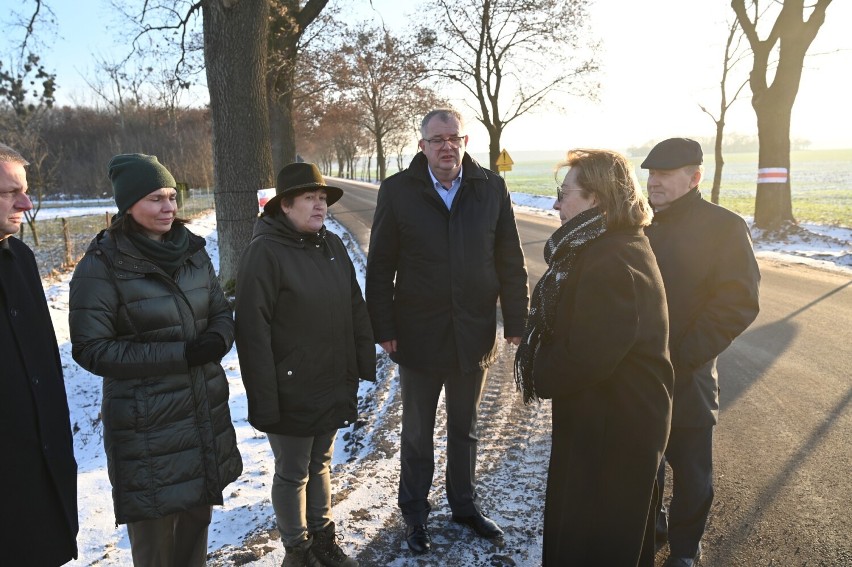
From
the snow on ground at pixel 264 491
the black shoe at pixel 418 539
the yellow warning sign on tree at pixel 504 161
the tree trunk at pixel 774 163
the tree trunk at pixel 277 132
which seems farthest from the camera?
the yellow warning sign on tree at pixel 504 161

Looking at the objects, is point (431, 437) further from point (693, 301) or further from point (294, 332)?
point (693, 301)

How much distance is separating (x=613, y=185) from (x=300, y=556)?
94.1 inches

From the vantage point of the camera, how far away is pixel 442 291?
3.13 metres

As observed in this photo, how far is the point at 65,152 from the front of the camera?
186ft

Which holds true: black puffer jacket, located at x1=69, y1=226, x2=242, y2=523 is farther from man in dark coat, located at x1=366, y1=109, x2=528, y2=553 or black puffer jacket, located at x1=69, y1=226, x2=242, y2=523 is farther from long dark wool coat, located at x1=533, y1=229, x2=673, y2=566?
long dark wool coat, located at x1=533, y1=229, x2=673, y2=566

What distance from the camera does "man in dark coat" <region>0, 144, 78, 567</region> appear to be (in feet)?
6.20

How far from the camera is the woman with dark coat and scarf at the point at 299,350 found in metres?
2.71

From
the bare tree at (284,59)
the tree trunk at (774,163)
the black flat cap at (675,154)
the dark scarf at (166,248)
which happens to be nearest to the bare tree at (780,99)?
the tree trunk at (774,163)

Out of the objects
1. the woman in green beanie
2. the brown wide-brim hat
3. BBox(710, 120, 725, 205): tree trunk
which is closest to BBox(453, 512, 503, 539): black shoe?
the woman in green beanie

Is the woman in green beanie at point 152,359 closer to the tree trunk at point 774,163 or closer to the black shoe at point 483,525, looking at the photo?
the black shoe at point 483,525

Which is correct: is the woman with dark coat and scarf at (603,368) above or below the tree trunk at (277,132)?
below

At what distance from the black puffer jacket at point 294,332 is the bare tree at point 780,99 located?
1498 centimetres

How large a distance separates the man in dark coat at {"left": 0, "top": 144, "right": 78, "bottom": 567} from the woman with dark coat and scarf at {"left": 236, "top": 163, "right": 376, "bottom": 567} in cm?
82

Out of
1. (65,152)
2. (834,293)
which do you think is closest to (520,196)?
(834,293)
